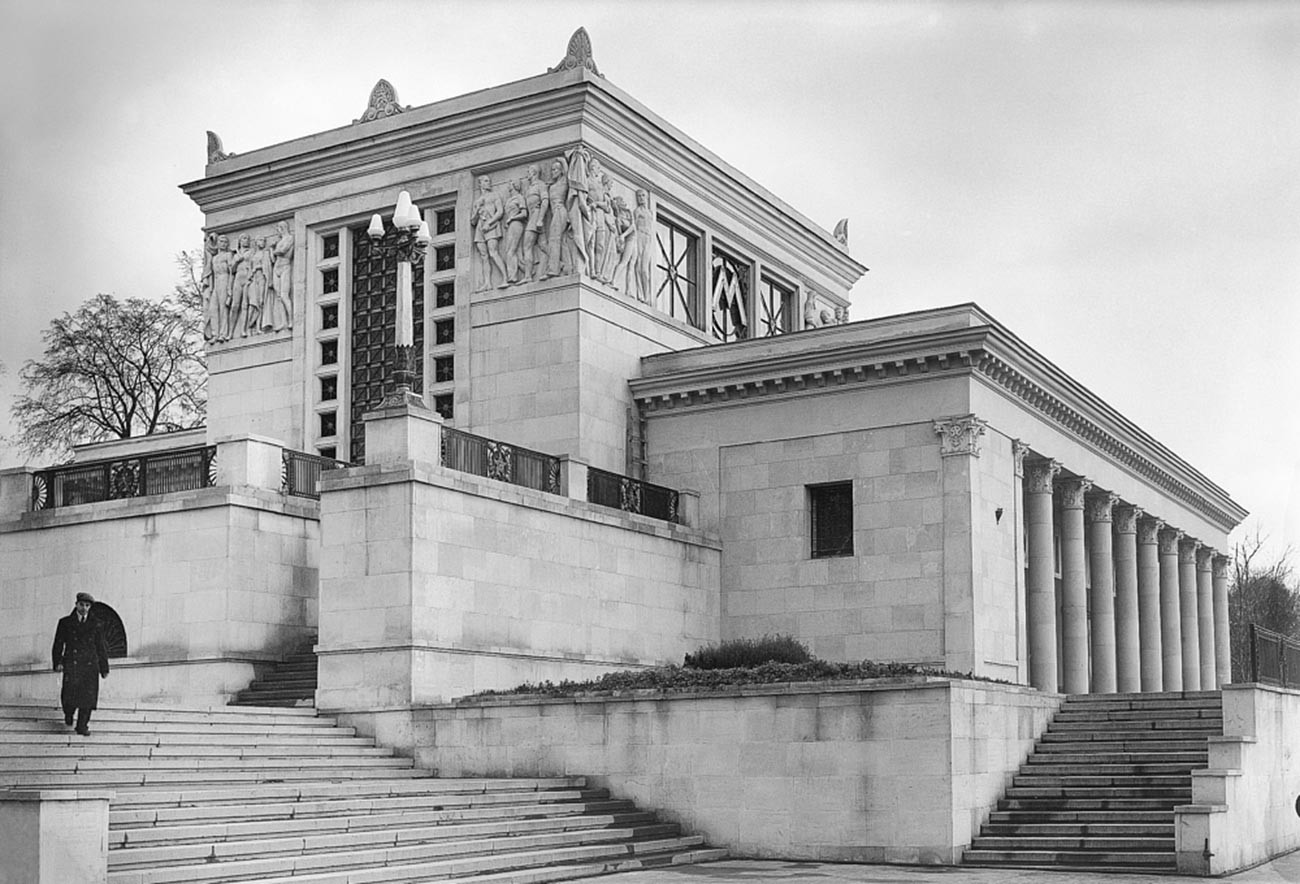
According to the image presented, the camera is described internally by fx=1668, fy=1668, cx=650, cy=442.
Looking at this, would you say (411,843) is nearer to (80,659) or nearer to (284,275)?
(80,659)

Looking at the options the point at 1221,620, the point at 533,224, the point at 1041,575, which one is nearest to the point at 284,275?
the point at 533,224

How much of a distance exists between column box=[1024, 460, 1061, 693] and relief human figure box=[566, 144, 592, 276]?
40.6 ft

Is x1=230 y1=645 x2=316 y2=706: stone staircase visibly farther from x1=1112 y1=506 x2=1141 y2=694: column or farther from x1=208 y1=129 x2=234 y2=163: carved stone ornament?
x1=1112 y1=506 x2=1141 y2=694: column

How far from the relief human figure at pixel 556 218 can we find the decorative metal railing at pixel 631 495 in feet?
18.3

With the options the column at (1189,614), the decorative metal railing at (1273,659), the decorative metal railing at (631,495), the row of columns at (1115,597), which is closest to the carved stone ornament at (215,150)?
the decorative metal railing at (631,495)

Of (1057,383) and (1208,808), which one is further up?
(1057,383)

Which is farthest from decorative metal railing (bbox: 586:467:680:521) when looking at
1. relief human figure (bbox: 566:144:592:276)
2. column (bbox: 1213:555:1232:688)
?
column (bbox: 1213:555:1232:688)

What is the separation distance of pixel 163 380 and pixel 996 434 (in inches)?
1393

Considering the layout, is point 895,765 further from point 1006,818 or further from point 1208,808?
point 1208,808

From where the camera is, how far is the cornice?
36.8 m

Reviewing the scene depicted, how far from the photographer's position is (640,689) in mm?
27188

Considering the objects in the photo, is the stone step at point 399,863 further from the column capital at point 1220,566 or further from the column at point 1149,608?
the column capital at point 1220,566

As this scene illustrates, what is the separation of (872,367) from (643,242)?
7662 mm

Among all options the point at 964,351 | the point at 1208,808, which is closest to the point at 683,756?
the point at 1208,808
